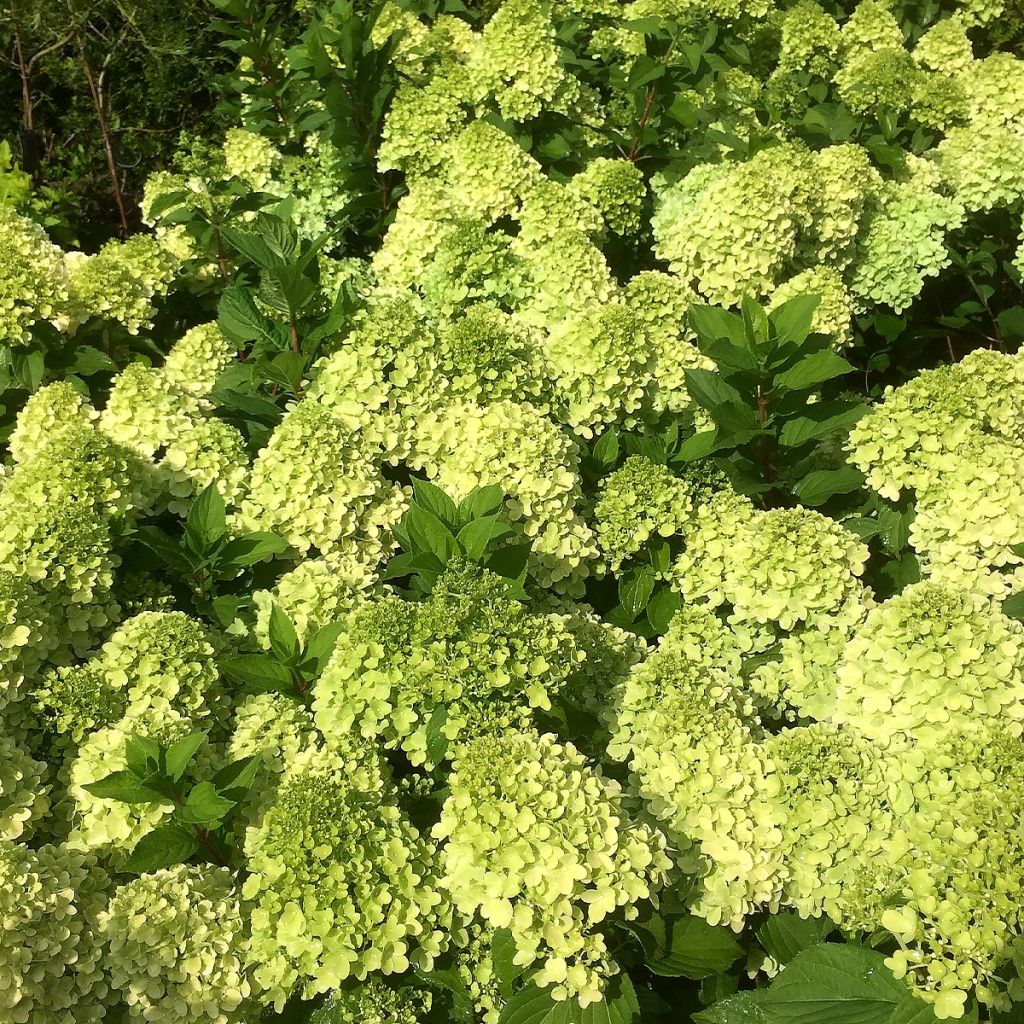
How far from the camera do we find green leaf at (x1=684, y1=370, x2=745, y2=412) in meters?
2.70

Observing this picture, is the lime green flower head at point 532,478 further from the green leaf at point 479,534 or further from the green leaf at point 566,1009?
the green leaf at point 566,1009

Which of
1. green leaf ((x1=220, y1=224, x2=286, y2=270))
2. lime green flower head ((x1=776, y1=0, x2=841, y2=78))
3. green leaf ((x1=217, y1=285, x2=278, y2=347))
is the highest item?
lime green flower head ((x1=776, y1=0, x2=841, y2=78))

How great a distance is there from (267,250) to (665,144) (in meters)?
2.08

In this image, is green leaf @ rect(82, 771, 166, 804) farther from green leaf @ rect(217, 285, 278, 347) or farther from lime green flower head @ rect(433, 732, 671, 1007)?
green leaf @ rect(217, 285, 278, 347)

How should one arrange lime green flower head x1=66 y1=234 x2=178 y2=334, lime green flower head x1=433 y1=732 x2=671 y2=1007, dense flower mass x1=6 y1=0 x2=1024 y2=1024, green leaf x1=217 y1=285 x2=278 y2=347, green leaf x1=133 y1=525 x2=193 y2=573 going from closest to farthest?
lime green flower head x1=433 y1=732 x2=671 y2=1007, dense flower mass x1=6 y1=0 x2=1024 y2=1024, green leaf x1=133 y1=525 x2=193 y2=573, green leaf x1=217 y1=285 x2=278 y2=347, lime green flower head x1=66 y1=234 x2=178 y2=334

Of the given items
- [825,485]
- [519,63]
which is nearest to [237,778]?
[825,485]

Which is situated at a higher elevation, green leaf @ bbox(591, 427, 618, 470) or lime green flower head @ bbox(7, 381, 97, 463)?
lime green flower head @ bbox(7, 381, 97, 463)

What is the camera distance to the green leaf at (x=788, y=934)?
197 cm

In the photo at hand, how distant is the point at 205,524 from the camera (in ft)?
8.03

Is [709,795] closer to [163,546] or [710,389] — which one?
[710,389]

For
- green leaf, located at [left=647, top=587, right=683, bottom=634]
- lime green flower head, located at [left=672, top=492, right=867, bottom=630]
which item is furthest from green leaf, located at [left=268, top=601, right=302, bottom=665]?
lime green flower head, located at [left=672, top=492, right=867, bottom=630]

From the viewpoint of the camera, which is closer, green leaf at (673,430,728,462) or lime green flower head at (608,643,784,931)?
lime green flower head at (608,643,784,931)

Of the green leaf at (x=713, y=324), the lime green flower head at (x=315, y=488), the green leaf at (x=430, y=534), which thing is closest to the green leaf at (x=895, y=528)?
the green leaf at (x=713, y=324)

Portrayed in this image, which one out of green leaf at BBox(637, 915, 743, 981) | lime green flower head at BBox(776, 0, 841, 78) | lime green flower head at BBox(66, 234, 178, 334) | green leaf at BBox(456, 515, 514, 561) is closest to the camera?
green leaf at BBox(637, 915, 743, 981)
